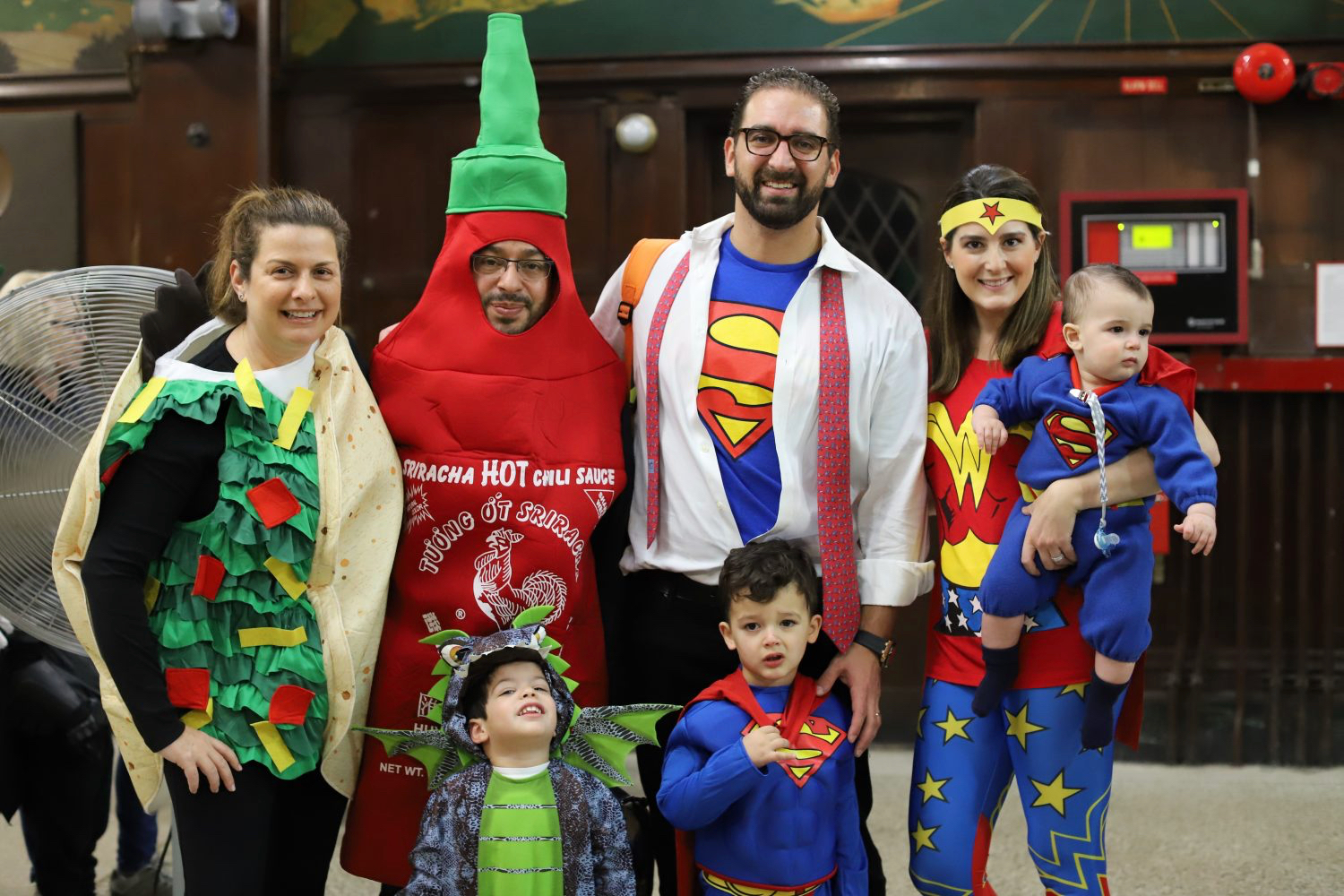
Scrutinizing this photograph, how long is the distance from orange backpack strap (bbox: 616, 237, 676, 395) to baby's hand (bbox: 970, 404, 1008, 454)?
722 millimetres

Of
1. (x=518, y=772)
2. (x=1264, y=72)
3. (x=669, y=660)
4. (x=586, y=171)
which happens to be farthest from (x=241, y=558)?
(x=1264, y=72)

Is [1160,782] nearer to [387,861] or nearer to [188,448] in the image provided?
[387,861]

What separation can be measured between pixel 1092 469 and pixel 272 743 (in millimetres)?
1431

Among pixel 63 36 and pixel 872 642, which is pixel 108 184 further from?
pixel 872 642

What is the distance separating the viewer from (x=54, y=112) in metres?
4.78

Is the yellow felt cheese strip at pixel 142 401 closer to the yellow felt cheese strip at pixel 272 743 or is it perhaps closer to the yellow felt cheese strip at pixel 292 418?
the yellow felt cheese strip at pixel 292 418

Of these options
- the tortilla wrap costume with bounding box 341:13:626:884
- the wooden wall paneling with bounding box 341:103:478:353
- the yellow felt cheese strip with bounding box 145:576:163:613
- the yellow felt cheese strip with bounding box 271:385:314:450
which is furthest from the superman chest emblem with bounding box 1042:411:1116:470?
the wooden wall paneling with bounding box 341:103:478:353

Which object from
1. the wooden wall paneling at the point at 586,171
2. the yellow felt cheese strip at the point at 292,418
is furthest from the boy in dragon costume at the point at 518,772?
the wooden wall paneling at the point at 586,171

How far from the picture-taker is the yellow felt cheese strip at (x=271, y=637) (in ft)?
6.97

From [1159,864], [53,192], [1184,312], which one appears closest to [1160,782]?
[1159,864]

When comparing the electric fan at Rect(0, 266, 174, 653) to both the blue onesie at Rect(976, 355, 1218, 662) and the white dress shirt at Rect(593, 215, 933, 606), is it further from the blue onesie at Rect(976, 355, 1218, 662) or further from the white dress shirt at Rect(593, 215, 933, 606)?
the blue onesie at Rect(976, 355, 1218, 662)

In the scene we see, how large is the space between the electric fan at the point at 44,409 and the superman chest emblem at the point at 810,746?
4.55ft

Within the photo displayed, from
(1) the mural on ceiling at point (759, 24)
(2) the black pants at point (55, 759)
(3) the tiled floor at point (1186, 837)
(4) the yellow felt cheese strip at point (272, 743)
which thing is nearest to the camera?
(4) the yellow felt cheese strip at point (272, 743)

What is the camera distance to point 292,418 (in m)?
2.17
